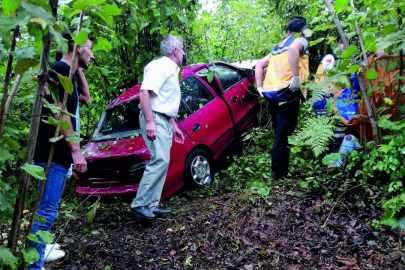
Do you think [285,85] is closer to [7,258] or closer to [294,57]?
[294,57]

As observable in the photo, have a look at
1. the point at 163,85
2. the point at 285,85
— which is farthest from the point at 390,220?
the point at 163,85

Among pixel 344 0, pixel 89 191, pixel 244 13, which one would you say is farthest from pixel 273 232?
pixel 244 13

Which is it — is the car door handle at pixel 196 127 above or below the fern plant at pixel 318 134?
below

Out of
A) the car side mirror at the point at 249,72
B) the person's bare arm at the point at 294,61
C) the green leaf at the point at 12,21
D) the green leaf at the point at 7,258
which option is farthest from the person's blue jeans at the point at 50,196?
the car side mirror at the point at 249,72

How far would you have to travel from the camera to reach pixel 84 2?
4.93ft

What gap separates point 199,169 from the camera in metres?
5.12

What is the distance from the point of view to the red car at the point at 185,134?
179 inches

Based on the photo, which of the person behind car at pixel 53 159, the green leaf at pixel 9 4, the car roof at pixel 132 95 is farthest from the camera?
the car roof at pixel 132 95

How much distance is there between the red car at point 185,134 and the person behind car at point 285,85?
0.70 metres

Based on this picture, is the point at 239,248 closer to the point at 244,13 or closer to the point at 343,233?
the point at 343,233

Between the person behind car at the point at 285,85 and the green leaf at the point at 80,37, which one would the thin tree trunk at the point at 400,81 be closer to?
the person behind car at the point at 285,85

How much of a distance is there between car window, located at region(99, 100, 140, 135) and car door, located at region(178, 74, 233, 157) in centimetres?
67

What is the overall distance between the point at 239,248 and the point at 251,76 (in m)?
3.96

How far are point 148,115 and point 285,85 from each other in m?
1.63
